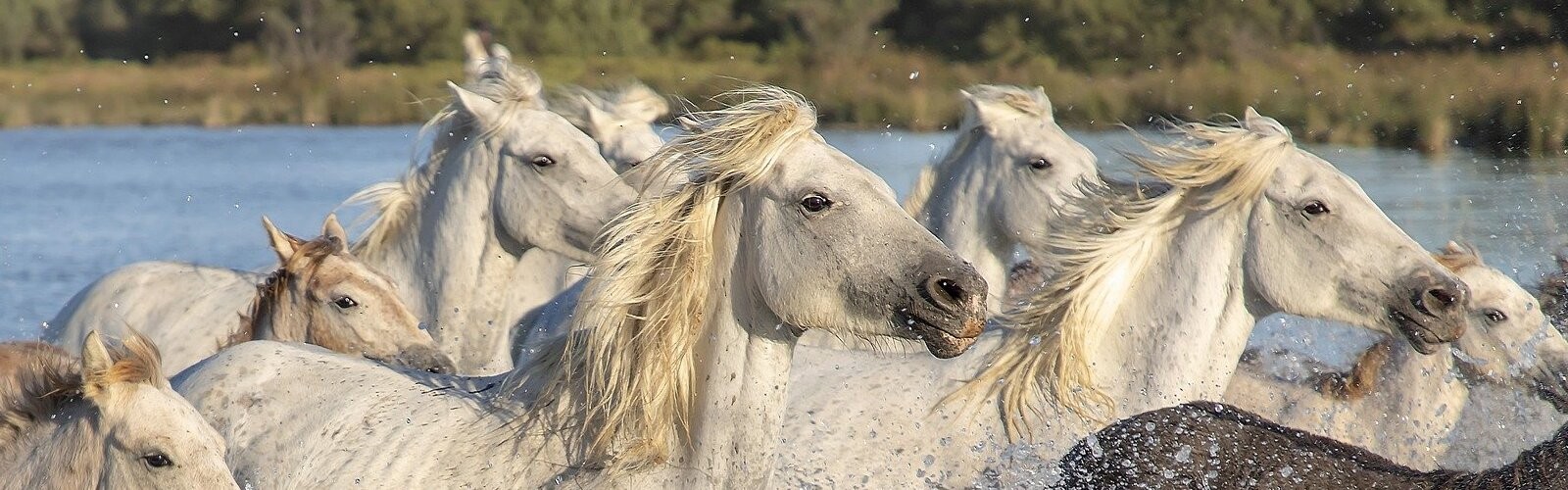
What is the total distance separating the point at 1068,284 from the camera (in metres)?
4.43

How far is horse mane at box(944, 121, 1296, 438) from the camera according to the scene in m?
4.34

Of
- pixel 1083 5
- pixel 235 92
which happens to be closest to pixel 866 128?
pixel 1083 5

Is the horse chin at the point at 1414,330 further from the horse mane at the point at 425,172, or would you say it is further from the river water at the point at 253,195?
the horse mane at the point at 425,172

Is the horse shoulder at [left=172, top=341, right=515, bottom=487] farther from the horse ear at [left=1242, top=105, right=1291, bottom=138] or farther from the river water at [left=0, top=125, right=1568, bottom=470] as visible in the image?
the river water at [left=0, top=125, right=1568, bottom=470]

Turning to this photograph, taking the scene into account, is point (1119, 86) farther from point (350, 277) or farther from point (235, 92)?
point (350, 277)

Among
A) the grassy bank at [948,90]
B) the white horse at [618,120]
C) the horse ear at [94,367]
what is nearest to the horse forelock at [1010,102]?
the white horse at [618,120]

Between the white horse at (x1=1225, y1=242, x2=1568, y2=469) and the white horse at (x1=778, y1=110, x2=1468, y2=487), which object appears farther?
the white horse at (x1=1225, y1=242, x2=1568, y2=469)

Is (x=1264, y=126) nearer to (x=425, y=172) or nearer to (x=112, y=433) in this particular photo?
(x=425, y=172)

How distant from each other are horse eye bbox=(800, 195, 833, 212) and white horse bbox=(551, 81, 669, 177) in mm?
3409

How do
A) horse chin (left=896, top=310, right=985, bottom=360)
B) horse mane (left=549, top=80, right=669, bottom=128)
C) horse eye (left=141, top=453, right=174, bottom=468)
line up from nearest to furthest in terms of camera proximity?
horse chin (left=896, top=310, right=985, bottom=360) < horse eye (left=141, top=453, right=174, bottom=468) < horse mane (left=549, top=80, right=669, bottom=128)

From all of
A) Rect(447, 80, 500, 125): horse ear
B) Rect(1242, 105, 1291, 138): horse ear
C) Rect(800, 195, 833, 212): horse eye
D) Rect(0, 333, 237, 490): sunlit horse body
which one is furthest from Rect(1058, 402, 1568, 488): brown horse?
Rect(447, 80, 500, 125): horse ear

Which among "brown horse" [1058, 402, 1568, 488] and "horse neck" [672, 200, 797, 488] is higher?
"horse neck" [672, 200, 797, 488]

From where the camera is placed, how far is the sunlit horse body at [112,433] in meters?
3.26

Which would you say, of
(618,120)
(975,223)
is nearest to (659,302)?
(975,223)
